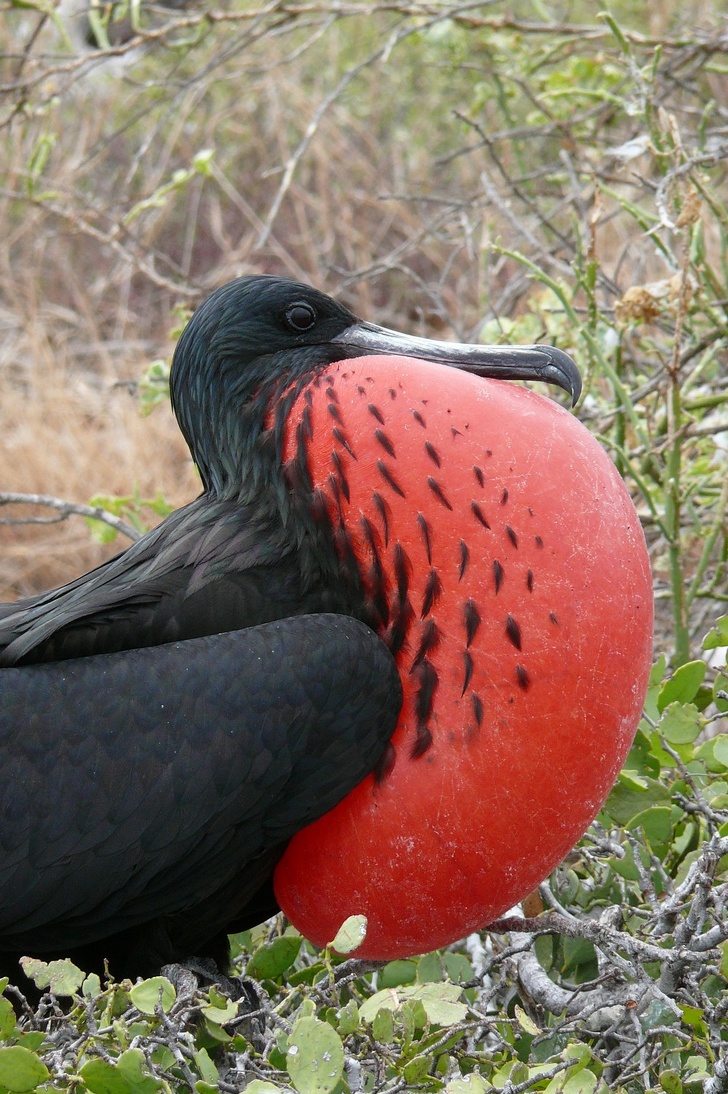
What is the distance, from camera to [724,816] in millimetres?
1884

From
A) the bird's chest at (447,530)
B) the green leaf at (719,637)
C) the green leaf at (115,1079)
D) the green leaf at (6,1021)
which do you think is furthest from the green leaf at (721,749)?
the green leaf at (6,1021)

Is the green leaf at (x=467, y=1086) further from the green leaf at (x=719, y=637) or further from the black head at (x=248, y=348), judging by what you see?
the black head at (x=248, y=348)

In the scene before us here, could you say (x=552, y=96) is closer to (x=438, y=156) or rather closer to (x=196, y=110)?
(x=438, y=156)

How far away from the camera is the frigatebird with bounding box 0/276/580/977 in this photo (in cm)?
184

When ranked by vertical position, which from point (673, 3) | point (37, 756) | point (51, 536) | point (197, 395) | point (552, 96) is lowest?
point (51, 536)

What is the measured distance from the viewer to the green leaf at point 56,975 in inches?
56.7

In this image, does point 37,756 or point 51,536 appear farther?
point 51,536

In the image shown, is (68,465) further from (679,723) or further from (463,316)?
(679,723)

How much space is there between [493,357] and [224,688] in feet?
1.90

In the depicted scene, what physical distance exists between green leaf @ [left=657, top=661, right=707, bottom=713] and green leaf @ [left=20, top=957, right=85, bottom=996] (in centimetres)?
85

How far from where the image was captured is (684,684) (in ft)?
6.15

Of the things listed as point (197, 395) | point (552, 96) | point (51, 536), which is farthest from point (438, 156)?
point (197, 395)

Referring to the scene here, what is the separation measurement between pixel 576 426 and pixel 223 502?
574 mm

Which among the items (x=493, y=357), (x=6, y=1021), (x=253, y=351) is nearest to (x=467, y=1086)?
(x=6, y=1021)
